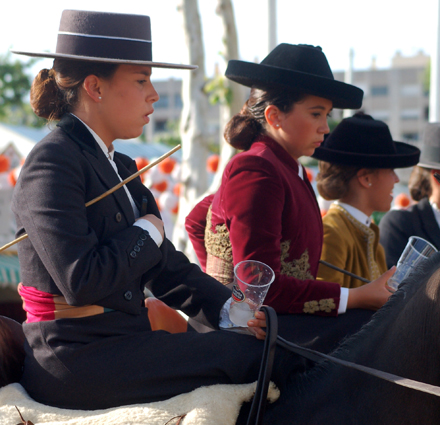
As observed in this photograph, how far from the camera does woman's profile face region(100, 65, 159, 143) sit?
204 cm

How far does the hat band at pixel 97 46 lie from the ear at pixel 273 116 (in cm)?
72

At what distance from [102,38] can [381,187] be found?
1.90 meters

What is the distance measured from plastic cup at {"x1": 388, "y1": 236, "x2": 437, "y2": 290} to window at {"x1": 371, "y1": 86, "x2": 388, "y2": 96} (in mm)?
71945

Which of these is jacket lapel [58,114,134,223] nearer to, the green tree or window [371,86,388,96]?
the green tree

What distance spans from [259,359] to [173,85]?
75.3 meters

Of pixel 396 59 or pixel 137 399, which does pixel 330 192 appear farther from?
pixel 396 59

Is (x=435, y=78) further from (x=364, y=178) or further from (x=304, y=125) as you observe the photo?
(x=304, y=125)

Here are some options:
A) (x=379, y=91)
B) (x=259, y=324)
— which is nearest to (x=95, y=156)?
(x=259, y=324)

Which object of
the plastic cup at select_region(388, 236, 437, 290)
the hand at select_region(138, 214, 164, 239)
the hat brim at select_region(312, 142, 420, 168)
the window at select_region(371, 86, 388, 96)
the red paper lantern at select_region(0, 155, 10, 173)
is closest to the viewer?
the hand at select_region(138, 214, 164, 239)

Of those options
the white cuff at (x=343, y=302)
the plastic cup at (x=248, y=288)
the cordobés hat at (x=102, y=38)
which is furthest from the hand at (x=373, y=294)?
the cordobés hat at (x=102, y=38)

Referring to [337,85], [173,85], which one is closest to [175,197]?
[337,85]

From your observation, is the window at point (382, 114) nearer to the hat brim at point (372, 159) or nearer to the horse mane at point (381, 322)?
the hat brim at point (372, 159)

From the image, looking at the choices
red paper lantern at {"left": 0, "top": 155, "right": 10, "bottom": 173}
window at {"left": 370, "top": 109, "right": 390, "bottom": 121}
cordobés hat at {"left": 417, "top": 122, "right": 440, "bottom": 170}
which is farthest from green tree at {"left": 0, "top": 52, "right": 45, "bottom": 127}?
window at {"left": 370, "top": 109, "right": 390, "bottom": 121}

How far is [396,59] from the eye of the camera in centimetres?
8225
